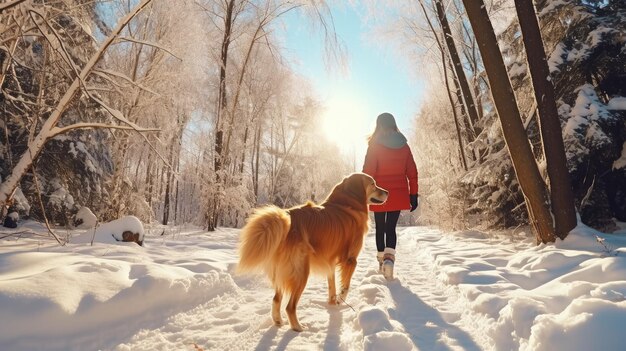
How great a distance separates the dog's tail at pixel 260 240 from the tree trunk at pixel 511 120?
11.0 ft

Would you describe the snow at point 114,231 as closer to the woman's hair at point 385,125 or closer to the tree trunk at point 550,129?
the woman's hair at point 385,125

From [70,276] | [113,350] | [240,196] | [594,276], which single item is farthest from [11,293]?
[240,196]

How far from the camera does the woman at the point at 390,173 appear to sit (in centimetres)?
486

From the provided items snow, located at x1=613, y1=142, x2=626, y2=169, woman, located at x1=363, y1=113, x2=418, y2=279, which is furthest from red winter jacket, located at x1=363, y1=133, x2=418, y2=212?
snow, located at x1=613, y1=142, x2=626, y2=169

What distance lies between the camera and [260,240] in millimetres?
2889

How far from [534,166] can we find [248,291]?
3952mm

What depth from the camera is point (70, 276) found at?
2.94 m

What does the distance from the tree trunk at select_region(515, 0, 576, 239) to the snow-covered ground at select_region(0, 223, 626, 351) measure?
273 mm

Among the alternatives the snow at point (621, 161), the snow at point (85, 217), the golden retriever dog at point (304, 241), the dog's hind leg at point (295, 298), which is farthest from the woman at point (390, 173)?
the snow at point (85, 217)

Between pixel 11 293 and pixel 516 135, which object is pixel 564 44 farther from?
pixel 11 293

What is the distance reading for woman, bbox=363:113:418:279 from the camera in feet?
16.0

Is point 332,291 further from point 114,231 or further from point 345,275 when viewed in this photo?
point 114,231

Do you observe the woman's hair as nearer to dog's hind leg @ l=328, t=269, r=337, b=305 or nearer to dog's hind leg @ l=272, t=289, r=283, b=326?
dog's hind leg @ l=328, t=269, r=337, b=305

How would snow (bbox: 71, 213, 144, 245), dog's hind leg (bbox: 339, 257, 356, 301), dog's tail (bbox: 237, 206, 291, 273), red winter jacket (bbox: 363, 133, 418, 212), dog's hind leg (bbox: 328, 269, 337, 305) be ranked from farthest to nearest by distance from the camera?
1. snow (bbox: 71, 213, 144, 245)
2. red winter jacket (bbox: 363, 133, 418, 212)
3. dog's hind leg (bbox: 339, 257, 356, 301)
4. dog's hind leg (bbox: 328, 269, 337, 305)
5. dog's tail (bbox: 237, 206, 291, 273)
